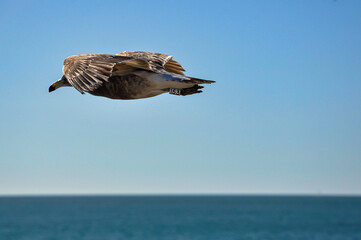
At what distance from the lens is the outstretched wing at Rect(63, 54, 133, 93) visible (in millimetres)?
4473

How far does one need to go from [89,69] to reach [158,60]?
3.76 ft

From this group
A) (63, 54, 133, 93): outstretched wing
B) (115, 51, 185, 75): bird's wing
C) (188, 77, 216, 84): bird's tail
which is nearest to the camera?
(63, 54, 133, 93): outstretched wing

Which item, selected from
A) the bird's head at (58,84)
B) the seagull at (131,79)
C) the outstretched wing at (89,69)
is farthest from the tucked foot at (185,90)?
the bird's head at (58,84)

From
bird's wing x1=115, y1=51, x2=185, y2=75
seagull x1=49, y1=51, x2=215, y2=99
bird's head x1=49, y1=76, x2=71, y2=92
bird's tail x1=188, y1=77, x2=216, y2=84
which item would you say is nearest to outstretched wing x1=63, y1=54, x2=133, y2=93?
seagull x1=49, y1=51, x2=215, y2=99

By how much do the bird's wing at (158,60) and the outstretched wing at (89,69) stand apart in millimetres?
374

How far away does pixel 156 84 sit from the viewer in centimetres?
524

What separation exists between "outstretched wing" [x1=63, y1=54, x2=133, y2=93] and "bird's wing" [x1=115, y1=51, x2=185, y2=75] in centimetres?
37

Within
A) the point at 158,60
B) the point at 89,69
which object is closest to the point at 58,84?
the point at 89,69

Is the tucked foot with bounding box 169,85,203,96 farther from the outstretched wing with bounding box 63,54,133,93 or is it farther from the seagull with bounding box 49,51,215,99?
the outstretched wing with bounding box 63,54,133,93
